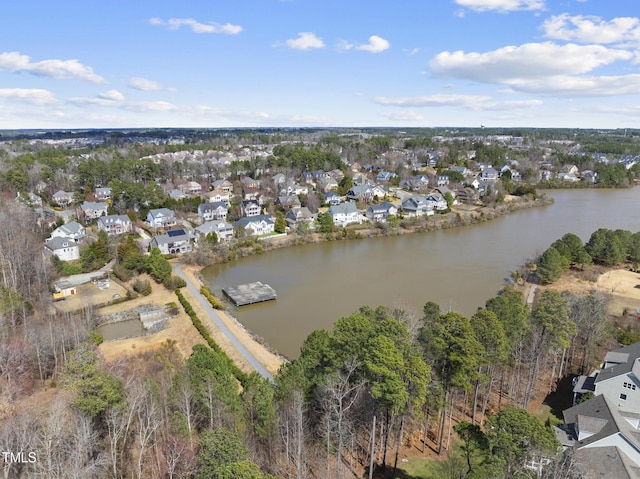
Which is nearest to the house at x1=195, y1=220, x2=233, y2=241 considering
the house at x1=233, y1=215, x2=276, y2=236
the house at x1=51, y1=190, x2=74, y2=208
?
the house at x1=233, y1=215, x2=276, y2=236

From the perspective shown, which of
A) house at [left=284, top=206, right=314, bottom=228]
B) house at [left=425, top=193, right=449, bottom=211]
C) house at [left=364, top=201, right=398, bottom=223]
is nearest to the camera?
house at [left=284, top=206, right=314, bottom=228]


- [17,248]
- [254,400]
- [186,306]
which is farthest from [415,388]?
[17,248]

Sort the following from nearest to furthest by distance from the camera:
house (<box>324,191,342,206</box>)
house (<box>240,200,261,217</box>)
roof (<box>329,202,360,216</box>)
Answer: roof (<box>329,202,360,216</box>)
house (<box>240,200,261,217</box>)
house (<box>324,191,342,206</box>)

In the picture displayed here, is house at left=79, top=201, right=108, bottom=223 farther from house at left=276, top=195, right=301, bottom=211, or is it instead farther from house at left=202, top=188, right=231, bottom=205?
house at left=276, top=195, right=301, bottom=211

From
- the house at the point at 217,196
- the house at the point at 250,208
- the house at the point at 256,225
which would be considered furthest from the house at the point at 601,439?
the house at the point at 217,196

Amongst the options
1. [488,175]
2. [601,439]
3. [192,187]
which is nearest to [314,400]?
[601,439]

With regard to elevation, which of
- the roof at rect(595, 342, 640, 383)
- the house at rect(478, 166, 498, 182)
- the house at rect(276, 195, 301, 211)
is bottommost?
the roof at rect(595, 342, 640, 383)

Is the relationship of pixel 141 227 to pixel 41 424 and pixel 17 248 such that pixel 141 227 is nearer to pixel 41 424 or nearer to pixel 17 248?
pixel 17 248
